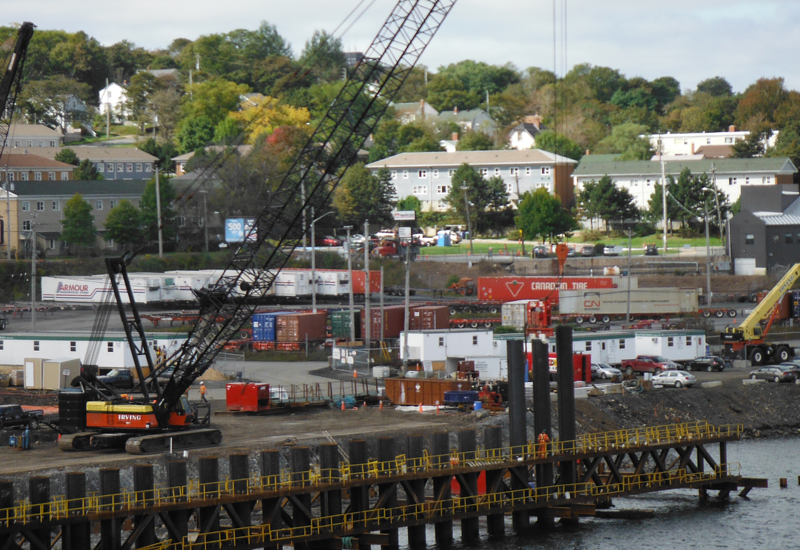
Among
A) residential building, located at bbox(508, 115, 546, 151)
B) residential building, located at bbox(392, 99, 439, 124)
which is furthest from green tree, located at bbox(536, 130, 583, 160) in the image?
residential building, located at bbox(392, 99, 439, 124)

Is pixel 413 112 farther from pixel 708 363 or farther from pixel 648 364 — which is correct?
pixel 648 364

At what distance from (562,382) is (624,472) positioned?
676 centimetres

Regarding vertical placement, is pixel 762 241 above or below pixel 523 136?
below

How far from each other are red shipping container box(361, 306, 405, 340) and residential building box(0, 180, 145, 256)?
1895 inches

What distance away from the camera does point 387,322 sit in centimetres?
7362

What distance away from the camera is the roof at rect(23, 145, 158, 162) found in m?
153

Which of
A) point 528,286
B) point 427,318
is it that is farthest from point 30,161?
point 427,318

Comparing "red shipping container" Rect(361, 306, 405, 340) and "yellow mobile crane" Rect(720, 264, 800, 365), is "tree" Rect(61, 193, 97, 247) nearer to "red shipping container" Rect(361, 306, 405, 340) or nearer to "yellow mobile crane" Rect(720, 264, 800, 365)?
"red shipping container" Rect(361, 306, 405, 340)

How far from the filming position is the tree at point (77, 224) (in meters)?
112

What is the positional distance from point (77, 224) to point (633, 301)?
57.6 meters

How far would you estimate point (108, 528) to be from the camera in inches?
1169

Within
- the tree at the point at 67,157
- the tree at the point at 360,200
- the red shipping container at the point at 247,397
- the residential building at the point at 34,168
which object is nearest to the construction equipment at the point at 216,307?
the red shipping container at the point at 247,397

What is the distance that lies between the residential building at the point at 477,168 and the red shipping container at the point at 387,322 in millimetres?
69220

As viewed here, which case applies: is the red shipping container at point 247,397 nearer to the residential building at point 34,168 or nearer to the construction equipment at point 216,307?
the construction equipment at point 216,307
